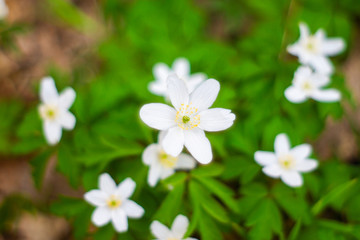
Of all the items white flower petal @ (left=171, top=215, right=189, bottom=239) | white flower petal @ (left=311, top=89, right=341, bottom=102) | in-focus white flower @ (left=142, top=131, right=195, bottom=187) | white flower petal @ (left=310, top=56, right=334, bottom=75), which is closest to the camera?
white flower petal @ (left=171, top=215, right=189, bottom=239)

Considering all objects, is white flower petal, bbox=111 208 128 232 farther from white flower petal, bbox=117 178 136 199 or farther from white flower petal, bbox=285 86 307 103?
white flower petal, bbox=285 86 307 103

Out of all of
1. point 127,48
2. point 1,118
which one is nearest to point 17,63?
point 1,118

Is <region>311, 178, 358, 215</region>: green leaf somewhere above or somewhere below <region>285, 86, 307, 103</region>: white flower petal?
below

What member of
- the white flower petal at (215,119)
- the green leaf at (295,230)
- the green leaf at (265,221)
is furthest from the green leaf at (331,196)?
Answer: the white flower petal at (215,119)

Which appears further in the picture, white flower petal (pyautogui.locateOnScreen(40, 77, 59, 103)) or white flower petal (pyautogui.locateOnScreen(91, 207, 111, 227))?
white flower petal (pyautogui.locateOnScreen(40, 77, 59, 103))

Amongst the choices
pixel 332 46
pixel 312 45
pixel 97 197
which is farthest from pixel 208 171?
pixel 332 46

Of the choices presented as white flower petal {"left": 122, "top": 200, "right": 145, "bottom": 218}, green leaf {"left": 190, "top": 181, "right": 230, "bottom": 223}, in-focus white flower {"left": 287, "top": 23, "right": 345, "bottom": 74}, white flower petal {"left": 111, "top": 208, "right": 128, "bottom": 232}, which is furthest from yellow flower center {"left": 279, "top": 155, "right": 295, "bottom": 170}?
white flower petal {"left": 111, "top": 208, "right": 128, "bottom": 232}

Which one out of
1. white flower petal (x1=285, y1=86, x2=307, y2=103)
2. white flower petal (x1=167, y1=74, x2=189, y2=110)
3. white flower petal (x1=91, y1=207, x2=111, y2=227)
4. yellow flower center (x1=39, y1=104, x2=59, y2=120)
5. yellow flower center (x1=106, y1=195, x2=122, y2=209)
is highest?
white flower petal (x1=285, y1=86, x2=307, y2=103)
